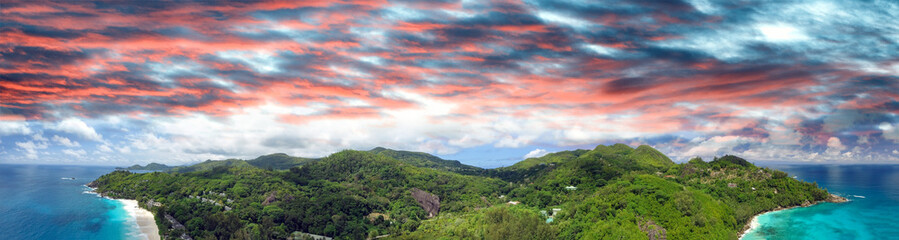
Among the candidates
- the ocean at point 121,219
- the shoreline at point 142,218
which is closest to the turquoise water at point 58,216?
the ocean at point 121,219

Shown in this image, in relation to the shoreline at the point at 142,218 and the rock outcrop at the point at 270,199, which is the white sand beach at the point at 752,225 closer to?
the rock outcrop at the point at 270,199

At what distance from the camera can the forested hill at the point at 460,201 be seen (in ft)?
179

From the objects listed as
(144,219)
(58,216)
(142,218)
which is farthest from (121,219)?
(58,216)

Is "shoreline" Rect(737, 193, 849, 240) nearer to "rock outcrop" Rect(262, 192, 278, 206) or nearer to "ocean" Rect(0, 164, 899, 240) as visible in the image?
"ocean" Rect(0, 164, 899, 240)

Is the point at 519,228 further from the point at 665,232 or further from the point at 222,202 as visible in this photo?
the point at 222,202

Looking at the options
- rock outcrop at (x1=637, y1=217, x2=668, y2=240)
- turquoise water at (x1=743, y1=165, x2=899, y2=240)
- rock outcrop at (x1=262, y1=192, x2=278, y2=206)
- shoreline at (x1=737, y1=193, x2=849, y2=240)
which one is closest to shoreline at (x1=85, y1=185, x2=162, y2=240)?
rock outcrop at (x1=262, y1=192, x2=278, y2=206)

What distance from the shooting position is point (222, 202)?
86.5 meters

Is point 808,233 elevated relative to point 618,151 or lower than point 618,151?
lower

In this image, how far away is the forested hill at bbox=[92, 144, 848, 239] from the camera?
54469 millimetres

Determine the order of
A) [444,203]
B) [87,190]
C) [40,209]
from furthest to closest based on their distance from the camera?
1. [87,190]
2. [444,203]
3. [40,209]

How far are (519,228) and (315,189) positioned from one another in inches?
2737

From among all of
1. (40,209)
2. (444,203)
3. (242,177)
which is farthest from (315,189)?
(40,209)

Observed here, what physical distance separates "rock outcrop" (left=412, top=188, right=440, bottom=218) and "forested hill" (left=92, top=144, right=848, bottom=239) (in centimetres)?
30

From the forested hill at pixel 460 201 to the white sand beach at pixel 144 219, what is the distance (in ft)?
5.51
